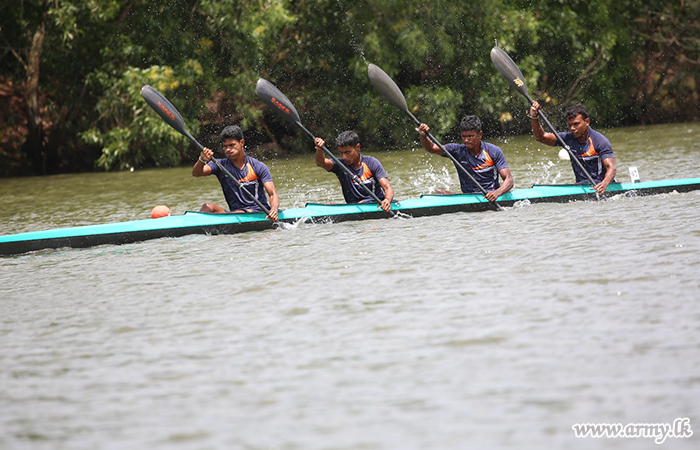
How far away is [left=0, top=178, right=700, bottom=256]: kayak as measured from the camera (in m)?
8.23

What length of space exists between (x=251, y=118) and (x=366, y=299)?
51.9 ft

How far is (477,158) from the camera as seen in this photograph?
938 cm

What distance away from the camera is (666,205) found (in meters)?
8.41

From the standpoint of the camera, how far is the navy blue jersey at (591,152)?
9305 millimetres

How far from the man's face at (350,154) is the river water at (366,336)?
0.94m

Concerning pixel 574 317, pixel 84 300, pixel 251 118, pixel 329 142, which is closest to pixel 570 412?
pixel 574 317

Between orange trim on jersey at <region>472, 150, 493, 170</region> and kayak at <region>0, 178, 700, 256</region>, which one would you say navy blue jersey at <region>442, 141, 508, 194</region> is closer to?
orange trim on jersey at <region>472, 150, 493, 170</region>

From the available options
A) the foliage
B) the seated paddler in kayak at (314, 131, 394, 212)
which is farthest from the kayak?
the foliage

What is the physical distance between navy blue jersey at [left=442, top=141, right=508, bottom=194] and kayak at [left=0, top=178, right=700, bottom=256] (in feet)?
1.10

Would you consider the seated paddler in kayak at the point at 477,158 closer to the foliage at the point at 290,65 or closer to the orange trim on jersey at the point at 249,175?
the orange trim on jersey at the point at 249,175

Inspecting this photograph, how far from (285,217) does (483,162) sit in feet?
7.64

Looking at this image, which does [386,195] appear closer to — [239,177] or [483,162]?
[483,162]

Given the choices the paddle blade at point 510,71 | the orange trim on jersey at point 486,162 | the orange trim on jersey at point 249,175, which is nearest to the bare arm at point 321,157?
the orange trim on jersey at point 249,175

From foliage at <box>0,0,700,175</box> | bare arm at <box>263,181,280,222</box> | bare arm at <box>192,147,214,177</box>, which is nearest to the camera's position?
bare arm at <box>192,147,214,177</box>
